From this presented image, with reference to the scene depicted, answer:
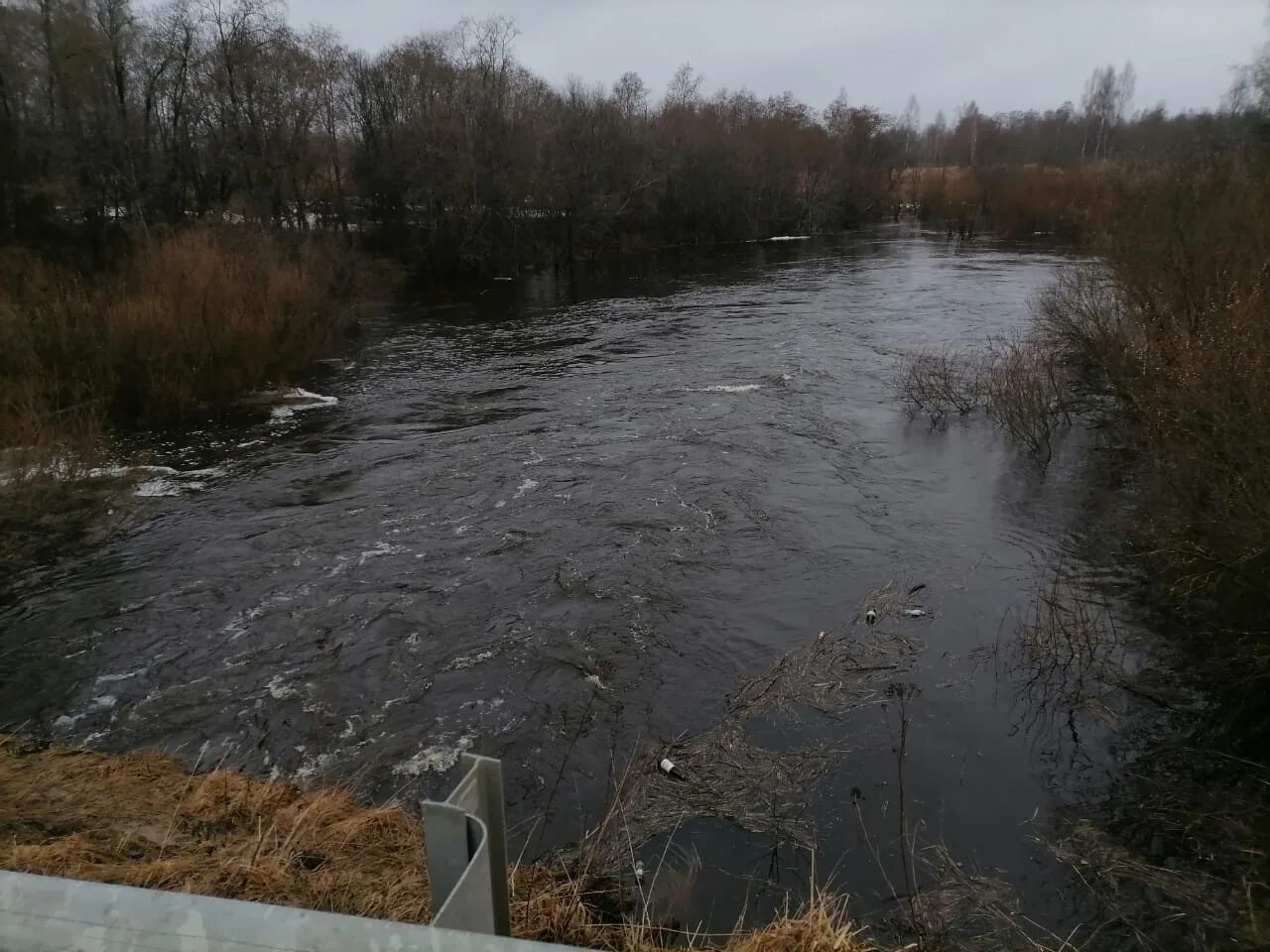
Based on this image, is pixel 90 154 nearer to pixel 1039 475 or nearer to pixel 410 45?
pixel 410 45

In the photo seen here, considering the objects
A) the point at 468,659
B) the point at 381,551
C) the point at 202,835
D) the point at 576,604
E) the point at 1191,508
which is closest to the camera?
the point at 202,835

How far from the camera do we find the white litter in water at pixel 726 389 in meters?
18.6

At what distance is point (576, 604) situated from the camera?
9430 mm

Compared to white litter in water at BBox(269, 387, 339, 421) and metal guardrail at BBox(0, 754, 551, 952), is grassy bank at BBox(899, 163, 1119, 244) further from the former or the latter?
metal guardrail at BBox(0, 754, 551, 952)

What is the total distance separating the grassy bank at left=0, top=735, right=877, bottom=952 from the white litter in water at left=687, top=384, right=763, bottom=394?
13.8 metres

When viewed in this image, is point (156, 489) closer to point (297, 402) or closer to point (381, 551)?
point (381, 551)

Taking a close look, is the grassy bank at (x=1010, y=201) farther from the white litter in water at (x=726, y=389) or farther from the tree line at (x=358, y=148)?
the white litter in water at (x=726, y=389)

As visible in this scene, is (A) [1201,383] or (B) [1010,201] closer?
(A) [1201,383]

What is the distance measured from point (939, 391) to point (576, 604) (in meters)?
10.4

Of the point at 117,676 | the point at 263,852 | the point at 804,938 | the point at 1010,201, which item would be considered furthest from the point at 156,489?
the point at 1010,201

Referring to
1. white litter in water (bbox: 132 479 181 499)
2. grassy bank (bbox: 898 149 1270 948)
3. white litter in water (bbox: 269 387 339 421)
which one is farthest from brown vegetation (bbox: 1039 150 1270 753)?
white litter in water (bbox: 269 387 339 421)

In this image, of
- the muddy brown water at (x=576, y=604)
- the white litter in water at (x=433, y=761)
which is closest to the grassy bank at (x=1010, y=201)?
the muddy brown water at (x=576, y=604)

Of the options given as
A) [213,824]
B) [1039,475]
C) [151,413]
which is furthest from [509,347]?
[213,824]

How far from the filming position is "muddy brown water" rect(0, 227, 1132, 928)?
258 inches
